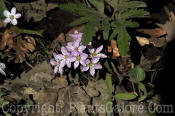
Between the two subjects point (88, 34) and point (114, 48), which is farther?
point (114, 48)

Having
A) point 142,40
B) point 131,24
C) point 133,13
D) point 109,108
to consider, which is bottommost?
point 109,108

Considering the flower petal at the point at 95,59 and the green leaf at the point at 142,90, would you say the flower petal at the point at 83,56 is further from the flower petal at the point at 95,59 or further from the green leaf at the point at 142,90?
the green leaf at the point at 142,90

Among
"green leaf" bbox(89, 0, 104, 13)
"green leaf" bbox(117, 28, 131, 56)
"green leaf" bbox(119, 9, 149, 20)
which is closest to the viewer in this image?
"green leaf" bbox(117, 28, 131, 56)

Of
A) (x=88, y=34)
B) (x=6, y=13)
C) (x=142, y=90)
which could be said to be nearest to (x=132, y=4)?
(x=88, y=34)

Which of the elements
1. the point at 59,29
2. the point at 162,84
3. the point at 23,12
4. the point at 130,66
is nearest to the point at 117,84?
the point at 130,66

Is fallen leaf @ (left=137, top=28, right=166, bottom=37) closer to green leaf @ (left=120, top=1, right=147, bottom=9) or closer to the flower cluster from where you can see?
green leaf @ (left=120, top=1, right=147, bottom=9)

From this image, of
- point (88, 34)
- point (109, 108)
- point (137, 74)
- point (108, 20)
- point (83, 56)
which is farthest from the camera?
point (137, 74)

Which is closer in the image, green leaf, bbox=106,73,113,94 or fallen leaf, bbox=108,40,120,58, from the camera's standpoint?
green leaf, bbox=106,73,113,94

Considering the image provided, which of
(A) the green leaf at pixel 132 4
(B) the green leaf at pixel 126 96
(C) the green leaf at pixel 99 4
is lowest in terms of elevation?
(B) the green leaf at pixel 126 96

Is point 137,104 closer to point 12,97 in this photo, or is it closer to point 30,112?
point 30,112

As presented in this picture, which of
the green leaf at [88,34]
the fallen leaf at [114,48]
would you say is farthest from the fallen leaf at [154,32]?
the green leaf at [88,34]

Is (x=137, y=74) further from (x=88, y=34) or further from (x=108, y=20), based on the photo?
(x=88, y=34)

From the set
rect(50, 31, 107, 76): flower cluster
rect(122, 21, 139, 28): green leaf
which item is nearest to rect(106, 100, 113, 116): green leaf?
rect(50, 31, 107, 76): flower cluster
